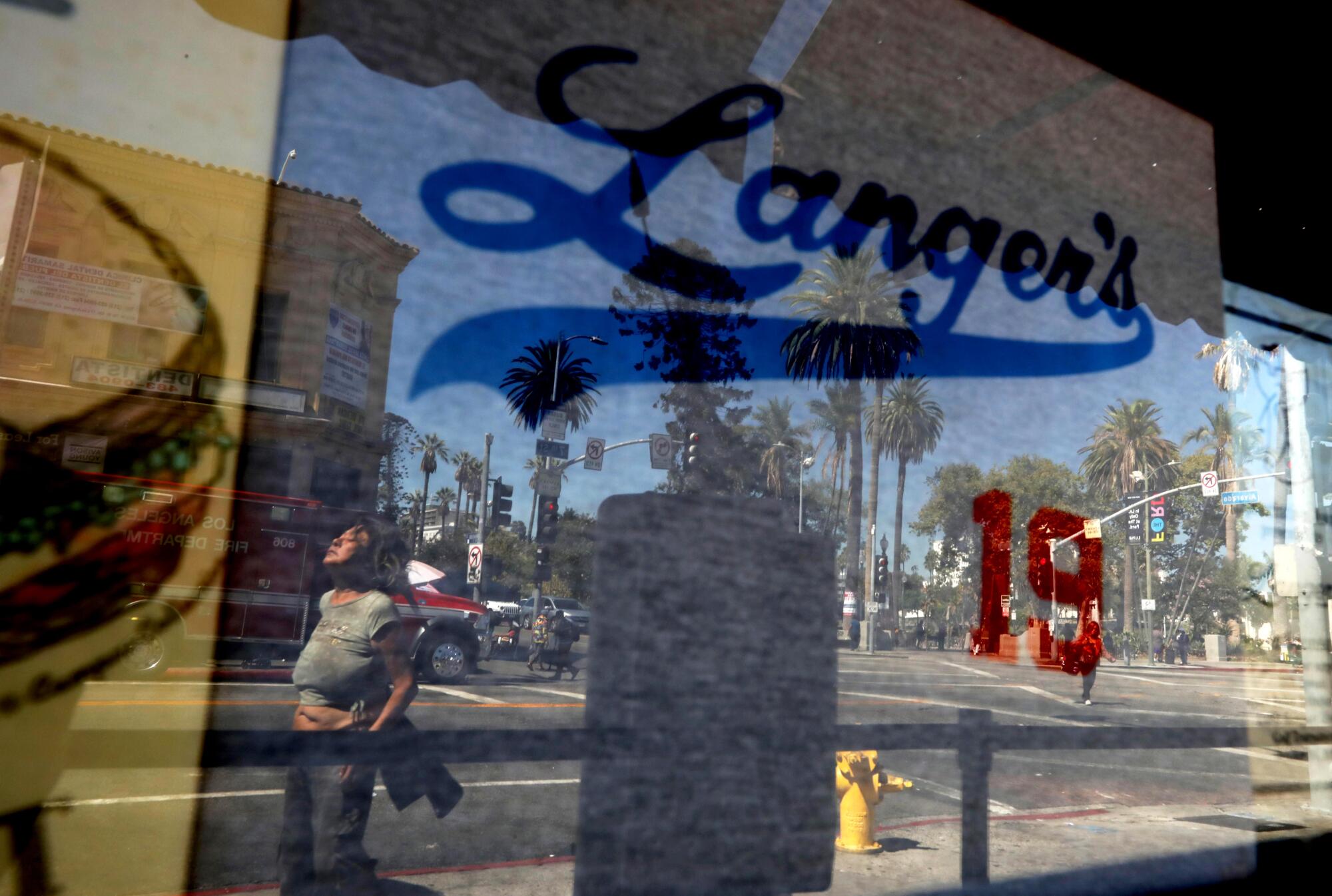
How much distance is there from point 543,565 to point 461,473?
244 mm

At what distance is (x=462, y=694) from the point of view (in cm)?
201

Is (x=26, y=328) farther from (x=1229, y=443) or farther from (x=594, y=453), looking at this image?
(x=1229, y=443)

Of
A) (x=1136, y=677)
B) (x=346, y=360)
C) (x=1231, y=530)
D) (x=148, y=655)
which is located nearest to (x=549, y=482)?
(x=346, y=360)

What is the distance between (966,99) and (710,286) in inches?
48.3

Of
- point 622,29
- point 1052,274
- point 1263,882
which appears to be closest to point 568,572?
point 622,29

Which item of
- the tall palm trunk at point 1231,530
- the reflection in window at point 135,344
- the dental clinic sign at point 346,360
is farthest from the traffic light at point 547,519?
the tall palm trunk at point 1231,530

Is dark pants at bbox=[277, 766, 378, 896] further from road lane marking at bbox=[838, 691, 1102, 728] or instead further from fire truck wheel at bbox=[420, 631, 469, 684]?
road lane marking at bbox=[838, 691, 1102, 728]

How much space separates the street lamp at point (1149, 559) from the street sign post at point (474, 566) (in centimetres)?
216

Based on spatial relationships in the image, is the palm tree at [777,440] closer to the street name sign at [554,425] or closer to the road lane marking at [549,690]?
the street name sign at [554,425]

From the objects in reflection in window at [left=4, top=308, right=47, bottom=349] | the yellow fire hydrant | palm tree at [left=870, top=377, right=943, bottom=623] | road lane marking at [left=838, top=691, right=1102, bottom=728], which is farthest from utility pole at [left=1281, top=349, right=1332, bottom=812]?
reflection in window at [left=4, top=308, right=47, bottom=349]

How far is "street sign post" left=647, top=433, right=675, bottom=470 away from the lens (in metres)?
1.73

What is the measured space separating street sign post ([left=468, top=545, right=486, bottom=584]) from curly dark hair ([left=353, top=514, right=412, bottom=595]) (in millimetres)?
122

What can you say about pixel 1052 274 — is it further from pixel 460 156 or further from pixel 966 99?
pixel 460 156

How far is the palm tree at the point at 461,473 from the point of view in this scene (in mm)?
1561
